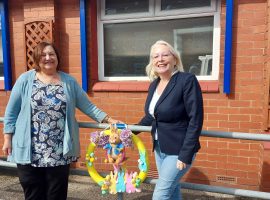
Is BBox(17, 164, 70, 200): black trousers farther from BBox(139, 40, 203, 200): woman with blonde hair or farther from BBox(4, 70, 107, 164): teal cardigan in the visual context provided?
BBox(139, 40, 203, 200): woman with blonde hair

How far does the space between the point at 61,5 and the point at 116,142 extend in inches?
105

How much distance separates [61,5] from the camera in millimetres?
4277

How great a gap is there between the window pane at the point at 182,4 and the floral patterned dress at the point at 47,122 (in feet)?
7.45

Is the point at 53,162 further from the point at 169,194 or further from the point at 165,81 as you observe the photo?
the point at 165,81

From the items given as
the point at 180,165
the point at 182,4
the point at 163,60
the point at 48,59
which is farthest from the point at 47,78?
the point at 182,4

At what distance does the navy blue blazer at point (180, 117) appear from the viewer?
202 centimetres

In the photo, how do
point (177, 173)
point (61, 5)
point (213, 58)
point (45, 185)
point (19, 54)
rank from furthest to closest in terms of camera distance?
1. point (19, 54)
2. point (61, 5)
3. point (213, 58)
4. point (45, 185)
5. point (177, 173)

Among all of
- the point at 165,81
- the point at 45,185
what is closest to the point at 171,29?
the point at 165,81

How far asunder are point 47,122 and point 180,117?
101 centimetres

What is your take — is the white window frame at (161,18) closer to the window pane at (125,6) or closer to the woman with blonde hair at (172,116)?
the window pane at (125,6)

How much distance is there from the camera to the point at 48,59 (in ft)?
7.67

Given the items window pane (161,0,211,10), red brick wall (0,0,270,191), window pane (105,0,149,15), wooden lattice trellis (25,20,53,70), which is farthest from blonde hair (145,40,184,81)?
wooden lattice trellis (25,20,53,70)

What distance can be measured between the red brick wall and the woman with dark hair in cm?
180

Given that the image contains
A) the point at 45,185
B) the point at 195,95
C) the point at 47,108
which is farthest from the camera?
the point at 45,185
